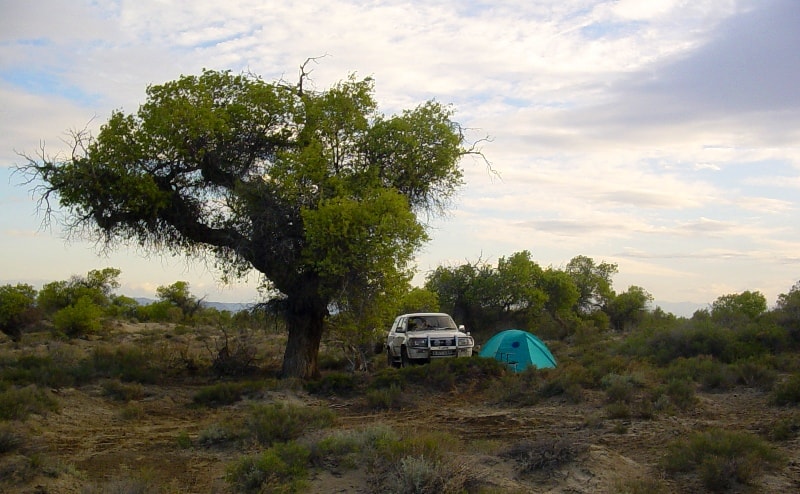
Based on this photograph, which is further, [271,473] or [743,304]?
[743,304]

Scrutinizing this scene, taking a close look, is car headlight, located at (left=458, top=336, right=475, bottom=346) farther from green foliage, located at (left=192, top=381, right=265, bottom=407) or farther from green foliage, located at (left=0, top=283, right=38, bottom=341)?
green foliage, located at (left=0, top=283, right=38, bottom=341)

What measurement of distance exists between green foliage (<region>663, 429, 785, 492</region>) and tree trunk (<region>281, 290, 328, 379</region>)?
11.2m

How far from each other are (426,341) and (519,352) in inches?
103

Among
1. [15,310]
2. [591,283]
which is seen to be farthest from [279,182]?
[591,283]

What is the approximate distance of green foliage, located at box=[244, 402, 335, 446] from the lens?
9.99 metres

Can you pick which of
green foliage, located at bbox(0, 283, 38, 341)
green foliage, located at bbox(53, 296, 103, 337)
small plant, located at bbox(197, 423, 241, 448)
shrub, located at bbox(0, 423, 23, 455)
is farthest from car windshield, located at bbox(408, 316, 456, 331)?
green foliage, located at bbox(0, 283, 38, 341)

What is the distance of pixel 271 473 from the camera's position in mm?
7836

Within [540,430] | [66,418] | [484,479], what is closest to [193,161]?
[66,418]

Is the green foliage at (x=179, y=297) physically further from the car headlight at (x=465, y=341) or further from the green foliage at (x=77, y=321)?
the car headlight at (x=465, y=341)

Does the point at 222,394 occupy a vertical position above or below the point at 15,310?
below

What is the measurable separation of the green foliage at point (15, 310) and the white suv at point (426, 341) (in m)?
19.0

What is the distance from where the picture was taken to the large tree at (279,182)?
1652 centimetres

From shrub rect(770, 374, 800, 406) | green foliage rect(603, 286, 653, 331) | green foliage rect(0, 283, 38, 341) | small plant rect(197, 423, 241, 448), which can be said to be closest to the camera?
small plant rect(197, 423, 241, 448)

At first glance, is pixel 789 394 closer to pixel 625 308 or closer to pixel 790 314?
pixel 790 314
